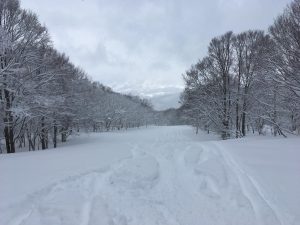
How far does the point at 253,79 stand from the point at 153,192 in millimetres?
16037

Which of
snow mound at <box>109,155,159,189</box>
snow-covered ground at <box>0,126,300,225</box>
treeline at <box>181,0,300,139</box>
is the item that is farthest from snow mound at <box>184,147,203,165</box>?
treeline at <box>181,0,300,139</box>

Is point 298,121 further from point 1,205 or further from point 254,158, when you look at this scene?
point 1,205

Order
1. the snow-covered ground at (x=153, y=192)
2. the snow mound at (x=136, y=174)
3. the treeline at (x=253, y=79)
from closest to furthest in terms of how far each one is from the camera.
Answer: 1. the snow-covered ground at (x=153, y=192)
2. the snow mound at (x=136, y=174)
3. the treeline at (x=253, y=79)

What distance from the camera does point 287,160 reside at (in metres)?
8.86

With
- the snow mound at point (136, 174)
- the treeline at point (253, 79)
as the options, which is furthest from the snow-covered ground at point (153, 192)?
the treeline at point (253, 79)

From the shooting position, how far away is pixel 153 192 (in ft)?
20.5

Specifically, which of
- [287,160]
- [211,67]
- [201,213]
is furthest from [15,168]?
[211,67]

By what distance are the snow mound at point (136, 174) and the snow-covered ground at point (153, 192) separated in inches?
1.0

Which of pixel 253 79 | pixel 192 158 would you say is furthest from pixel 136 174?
pixel 253 79

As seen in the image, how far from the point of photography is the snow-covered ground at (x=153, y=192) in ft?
15.9

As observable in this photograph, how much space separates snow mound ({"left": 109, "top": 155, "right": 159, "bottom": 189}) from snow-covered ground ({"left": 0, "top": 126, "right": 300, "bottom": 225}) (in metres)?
0.02

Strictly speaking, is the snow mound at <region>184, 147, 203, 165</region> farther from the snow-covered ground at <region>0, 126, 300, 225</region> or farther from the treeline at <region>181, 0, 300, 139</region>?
the treeline at <region>181, 0, 300, 139</region>

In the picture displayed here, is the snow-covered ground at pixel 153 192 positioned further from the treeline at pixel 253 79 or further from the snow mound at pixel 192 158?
the treeline at pixel 253 79

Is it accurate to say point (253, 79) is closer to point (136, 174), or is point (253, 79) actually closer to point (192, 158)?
point (192, 158)
